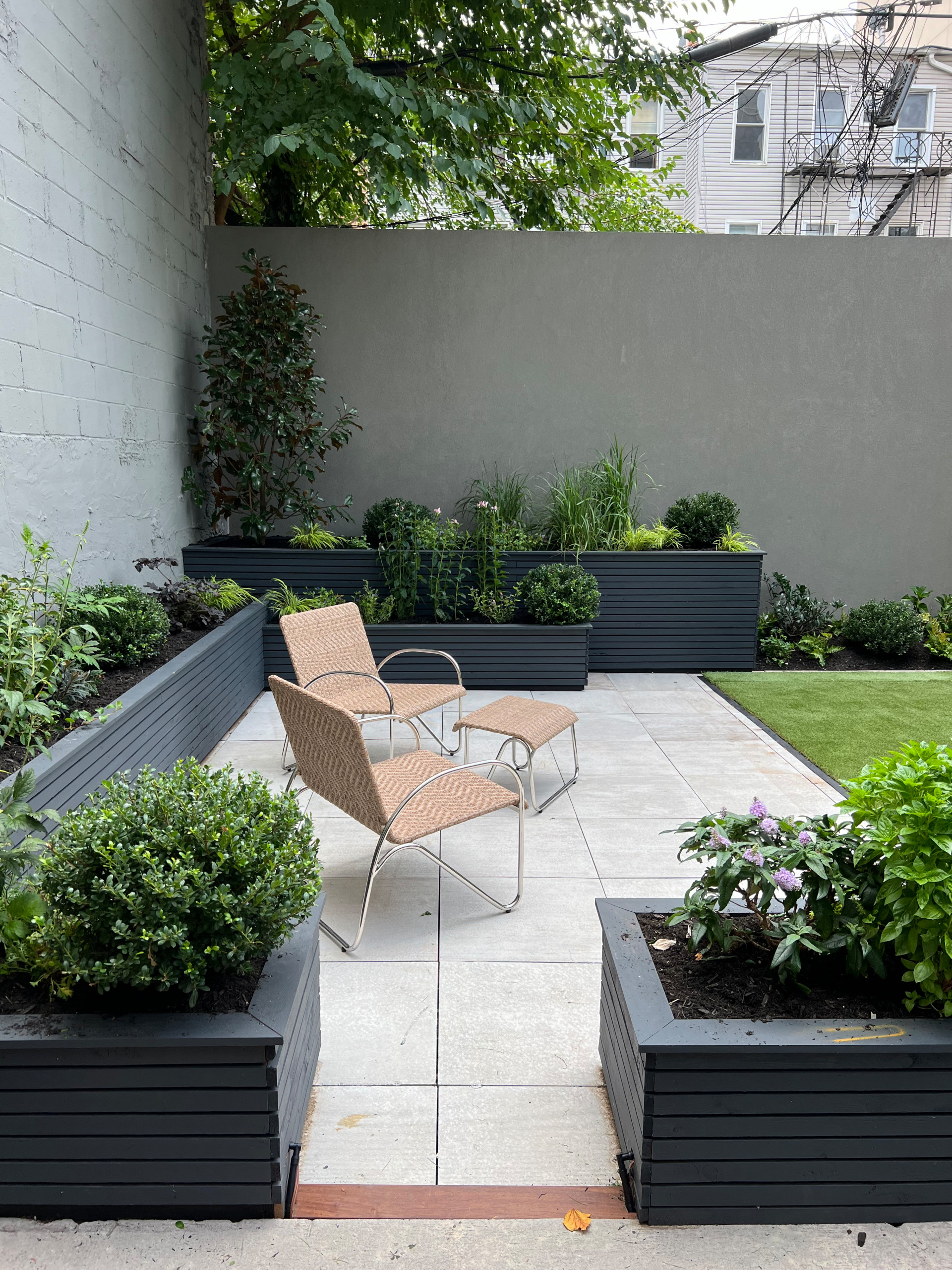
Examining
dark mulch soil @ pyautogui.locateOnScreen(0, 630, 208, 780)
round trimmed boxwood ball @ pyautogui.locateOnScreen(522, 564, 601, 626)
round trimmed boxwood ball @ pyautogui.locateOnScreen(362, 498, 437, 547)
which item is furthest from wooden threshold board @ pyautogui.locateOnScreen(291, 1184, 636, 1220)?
round trimmed boxwood ball @ pyautogui.locateOnScreen(362, 498, 437, 547)

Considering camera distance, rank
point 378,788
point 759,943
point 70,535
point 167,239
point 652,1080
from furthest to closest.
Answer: point 167,239 < point 70,535 < point 378,788 < point 759,943 < point 652,1080

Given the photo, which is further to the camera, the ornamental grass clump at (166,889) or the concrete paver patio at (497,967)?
the concrete paver patio at (497,967)

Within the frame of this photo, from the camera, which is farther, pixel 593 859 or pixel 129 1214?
pixel 593 859

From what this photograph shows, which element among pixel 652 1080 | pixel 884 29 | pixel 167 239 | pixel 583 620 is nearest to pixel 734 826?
pixel 652 1080

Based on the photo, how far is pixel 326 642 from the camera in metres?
4.49

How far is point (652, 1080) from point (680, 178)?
1590cm

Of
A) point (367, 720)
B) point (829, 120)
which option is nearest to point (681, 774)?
point (367, 720)

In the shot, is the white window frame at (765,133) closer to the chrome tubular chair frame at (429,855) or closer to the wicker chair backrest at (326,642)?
the wicker chair backrest at (326,642)

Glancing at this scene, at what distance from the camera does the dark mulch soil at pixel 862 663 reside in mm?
6688

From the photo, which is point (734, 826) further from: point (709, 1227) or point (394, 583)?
point (394, 583)

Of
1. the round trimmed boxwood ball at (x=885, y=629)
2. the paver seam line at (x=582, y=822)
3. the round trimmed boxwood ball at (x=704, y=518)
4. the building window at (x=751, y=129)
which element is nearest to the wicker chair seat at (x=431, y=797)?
the paver seam line at (x=582, y=822)

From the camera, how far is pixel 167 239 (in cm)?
591

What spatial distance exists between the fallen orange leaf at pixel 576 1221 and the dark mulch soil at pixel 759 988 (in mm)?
427

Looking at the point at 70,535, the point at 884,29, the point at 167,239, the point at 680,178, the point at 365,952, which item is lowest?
the point at 365,952
